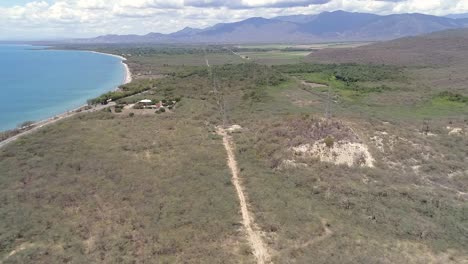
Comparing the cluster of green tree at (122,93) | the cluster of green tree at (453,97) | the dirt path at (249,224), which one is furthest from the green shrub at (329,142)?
the cluster of green tree at (122,93)

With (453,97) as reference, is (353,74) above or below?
above

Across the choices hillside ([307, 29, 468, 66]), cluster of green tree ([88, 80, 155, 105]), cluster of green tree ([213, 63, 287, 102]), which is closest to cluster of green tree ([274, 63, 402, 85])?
cluster of green tree ([213, 63, 287, 102])

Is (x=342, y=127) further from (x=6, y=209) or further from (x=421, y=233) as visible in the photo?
(x=6, y=209)

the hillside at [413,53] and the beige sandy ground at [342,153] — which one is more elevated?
the hillside at [413,53]

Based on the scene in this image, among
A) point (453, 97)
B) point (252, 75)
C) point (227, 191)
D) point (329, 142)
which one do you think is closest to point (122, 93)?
point (252, 75)

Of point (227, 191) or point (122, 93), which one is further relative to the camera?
point (122, 93)

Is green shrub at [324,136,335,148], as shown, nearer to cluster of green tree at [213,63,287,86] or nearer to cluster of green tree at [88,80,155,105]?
cluster of green tree at [88,80,155,105]

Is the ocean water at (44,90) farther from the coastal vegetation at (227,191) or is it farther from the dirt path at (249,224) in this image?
the dirt path at (249,224)

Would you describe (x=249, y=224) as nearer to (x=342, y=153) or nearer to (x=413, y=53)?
(x=342, y=153)
